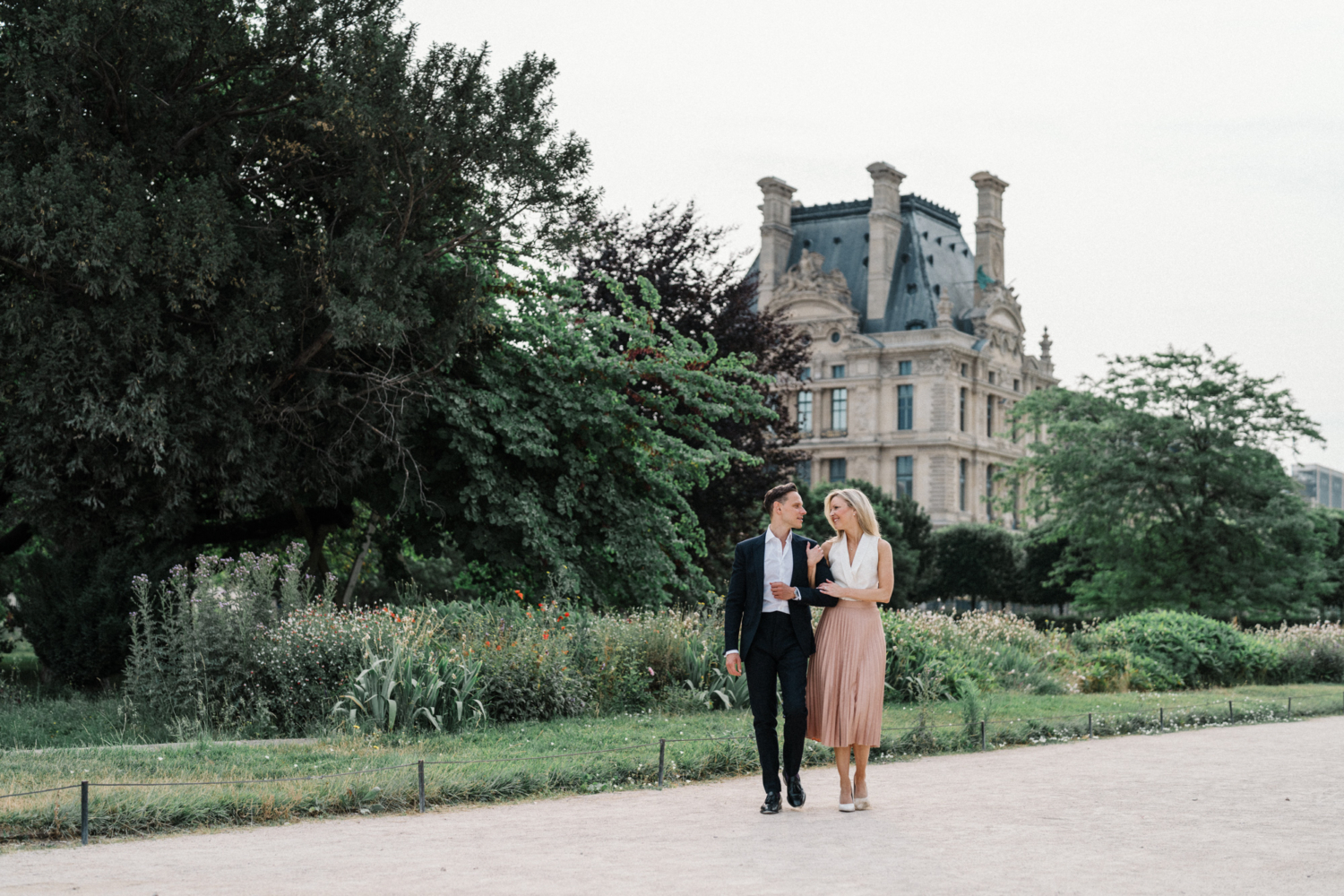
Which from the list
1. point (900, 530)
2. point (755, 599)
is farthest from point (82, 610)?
point (900, 530)

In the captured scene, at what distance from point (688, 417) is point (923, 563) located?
41351 millimetres

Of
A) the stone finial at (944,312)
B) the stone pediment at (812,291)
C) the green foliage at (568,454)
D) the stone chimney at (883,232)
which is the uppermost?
the stone chimney at (883,232)

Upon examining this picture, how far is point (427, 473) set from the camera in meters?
16.6

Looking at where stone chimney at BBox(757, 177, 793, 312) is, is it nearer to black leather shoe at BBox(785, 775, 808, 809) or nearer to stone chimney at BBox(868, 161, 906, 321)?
stone chimney at BBox(868, 161, 906, 321)

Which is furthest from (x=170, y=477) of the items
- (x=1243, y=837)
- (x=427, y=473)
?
(x=1243, y=837)

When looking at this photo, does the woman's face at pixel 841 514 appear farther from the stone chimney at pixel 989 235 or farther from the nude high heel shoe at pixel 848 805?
A: the stone chimney at pixel 989 235

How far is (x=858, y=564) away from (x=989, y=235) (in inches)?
3101

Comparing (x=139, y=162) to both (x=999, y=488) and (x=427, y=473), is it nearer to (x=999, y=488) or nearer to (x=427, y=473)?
(x=427, y=473)


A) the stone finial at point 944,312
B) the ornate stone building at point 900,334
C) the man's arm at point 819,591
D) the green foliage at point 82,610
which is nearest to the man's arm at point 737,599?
the man's arm at point 819,591

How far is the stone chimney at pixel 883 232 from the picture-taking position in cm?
7862

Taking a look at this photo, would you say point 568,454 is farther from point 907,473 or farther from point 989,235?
point 989,235

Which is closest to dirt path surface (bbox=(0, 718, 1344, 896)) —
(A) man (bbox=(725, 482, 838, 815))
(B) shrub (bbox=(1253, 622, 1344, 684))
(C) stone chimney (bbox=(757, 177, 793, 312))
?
(A) man (bbox=(725, 482, 838, 815))

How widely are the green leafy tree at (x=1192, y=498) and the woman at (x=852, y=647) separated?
28016 mm

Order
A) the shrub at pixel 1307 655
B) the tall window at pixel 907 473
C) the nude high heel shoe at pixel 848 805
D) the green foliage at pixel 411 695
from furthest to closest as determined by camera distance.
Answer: the tall window at pixel 907 473
the shrub at pixel 1307 655
the green foliage at pixel 411 695
the nude high heel shoe at pixel 848 805
